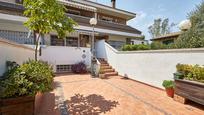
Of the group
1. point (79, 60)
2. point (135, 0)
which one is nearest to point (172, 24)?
point (135, 0)

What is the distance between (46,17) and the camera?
17.3ft

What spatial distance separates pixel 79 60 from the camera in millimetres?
13312

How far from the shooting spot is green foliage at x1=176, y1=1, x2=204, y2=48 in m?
6.96

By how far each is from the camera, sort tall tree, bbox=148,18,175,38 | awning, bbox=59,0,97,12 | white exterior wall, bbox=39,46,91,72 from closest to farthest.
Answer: white exterior wall, bbox=39,46,91,72, awning, bbox=59,0,97,12, tall tree, bbox=148,18,175,38

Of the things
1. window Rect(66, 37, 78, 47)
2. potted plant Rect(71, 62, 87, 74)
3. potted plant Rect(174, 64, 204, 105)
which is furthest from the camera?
window Rect(66, 37, 78, 47)

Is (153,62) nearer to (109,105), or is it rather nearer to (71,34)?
(109,105)

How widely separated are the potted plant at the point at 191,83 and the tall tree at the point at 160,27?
120 feet

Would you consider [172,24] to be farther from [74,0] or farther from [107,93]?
[107,93]

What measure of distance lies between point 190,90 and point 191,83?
0.30 meters

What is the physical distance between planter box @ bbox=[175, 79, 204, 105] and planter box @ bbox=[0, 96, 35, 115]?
578 cm

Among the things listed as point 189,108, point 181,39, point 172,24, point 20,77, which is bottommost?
point 189,108

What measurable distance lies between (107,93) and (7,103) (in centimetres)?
449

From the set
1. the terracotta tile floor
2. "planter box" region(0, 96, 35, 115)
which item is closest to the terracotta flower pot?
the terracotta tile floor

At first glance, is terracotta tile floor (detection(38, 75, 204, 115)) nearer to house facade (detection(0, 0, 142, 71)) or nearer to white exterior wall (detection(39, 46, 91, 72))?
house facade (detection(0, 0, 142, 71))
